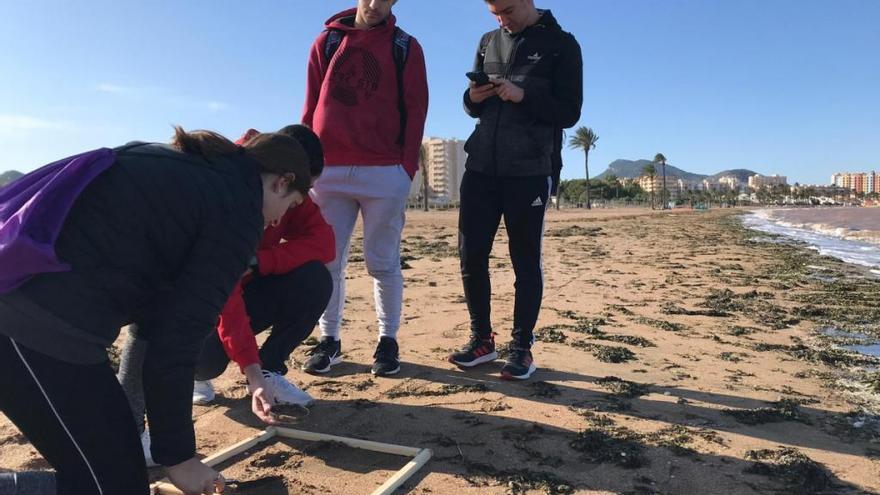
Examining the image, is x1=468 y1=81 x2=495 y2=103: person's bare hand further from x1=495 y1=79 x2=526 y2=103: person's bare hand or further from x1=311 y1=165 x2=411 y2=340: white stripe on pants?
x1=311 y1=165 x2=411 y2=340: white stripe on pants

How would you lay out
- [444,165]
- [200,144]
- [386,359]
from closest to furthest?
[200,144]
[386,359]
[444,165]

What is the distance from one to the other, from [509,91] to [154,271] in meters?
2.36

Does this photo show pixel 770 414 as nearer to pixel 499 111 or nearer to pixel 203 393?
pixel 499 111

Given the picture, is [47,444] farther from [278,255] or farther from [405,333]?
[405,333]

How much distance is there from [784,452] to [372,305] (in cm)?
383

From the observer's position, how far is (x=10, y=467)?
235 cm

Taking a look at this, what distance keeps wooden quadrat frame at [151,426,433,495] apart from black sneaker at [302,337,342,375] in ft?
2.74

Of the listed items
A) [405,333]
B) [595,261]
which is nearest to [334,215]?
[405,333]

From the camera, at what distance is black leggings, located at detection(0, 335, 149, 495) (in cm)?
151

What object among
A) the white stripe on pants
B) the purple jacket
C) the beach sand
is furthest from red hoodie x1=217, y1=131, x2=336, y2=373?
the purple jacket

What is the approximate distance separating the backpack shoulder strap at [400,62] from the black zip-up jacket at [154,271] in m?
2.01

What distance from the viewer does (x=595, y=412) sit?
2967 millimetres

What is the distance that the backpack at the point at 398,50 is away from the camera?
3.52 metres

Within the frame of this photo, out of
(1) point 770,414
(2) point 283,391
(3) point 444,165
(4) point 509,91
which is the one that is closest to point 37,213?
(2) point 283,391
